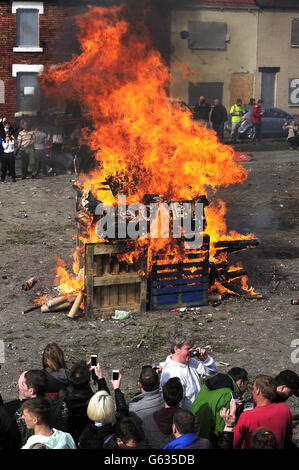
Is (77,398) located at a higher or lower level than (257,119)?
lower

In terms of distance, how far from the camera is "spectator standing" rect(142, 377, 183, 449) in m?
5.26

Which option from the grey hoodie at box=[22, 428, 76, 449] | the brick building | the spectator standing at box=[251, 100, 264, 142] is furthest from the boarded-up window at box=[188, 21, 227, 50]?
the grey hoodie at box=[22, 428, 76, 449]

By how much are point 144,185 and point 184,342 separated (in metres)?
4.92

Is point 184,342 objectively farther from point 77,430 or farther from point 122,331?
point 122,331

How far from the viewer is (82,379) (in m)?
5.75

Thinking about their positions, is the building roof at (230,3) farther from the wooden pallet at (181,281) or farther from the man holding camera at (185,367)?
the man holding camera at (185,367)

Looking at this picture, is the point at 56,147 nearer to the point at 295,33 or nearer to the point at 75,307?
the point at 75,307

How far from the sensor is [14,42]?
24781 mm

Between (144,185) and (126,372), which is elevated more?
(144,185)

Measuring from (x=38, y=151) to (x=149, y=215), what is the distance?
36.4ft

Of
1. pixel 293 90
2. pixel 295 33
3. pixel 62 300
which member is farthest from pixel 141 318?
pixel 295 33

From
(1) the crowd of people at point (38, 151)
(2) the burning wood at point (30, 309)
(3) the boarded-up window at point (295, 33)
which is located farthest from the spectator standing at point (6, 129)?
(3) the boarded-up window at point (295, 33)

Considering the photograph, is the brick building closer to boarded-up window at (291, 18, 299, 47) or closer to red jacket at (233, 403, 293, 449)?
boarded-up window at (291, 18, 299, 47)
